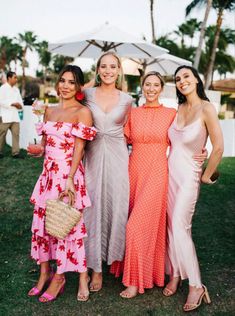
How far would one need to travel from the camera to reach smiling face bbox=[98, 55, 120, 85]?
369 centimetres

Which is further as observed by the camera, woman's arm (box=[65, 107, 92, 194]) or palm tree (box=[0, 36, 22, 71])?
palm tree (box=[0, 36, 22, 71])

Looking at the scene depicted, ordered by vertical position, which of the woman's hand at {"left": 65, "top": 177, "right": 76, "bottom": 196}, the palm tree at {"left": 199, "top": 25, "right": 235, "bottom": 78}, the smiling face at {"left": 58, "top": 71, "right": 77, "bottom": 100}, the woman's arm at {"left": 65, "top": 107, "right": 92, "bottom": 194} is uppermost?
the palm tree at {"left": 199, "top": 25, "right": 235, "bottom": 78}

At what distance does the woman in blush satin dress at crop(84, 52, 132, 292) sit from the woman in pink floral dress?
193 mm

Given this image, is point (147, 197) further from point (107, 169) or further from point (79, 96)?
point (79, 96)

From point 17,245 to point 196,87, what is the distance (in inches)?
112

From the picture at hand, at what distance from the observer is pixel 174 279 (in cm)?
376

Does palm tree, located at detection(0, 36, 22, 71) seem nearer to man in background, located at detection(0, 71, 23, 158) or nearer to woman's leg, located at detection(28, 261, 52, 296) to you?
man in background, located at detection(0, 71, 23, 158)

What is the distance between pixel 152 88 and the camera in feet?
12.3

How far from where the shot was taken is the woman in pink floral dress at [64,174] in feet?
11.1

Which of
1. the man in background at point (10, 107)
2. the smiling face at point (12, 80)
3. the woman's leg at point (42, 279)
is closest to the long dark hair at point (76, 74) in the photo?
the woman's leg at point (42, 279)

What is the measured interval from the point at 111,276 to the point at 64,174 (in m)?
1.36

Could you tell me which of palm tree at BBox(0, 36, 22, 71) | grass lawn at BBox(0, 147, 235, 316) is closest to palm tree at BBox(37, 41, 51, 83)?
palm tree at BBox(0, 36, 22, 71)

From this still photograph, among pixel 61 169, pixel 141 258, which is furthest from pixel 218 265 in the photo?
pixel 61 169

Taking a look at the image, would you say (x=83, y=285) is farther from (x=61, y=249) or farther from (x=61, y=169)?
(x=61, y=169)
